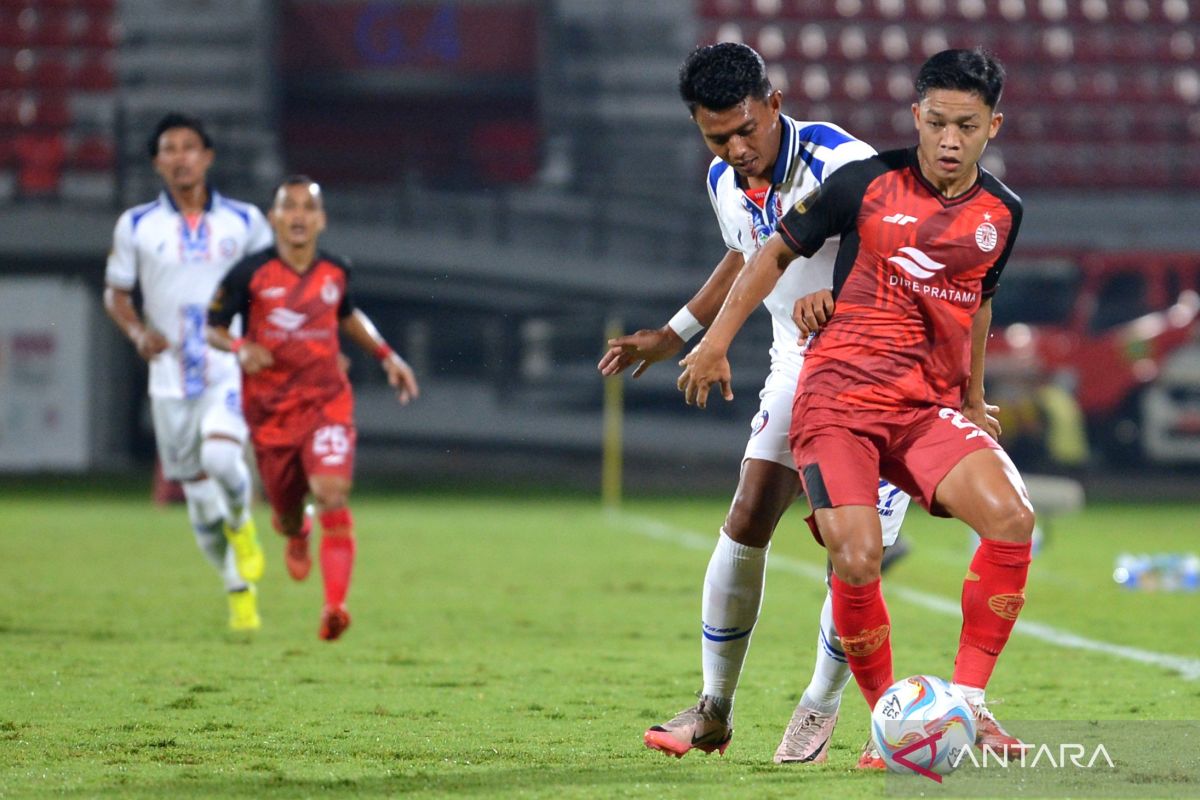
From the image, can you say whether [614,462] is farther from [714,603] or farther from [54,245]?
[714,603]

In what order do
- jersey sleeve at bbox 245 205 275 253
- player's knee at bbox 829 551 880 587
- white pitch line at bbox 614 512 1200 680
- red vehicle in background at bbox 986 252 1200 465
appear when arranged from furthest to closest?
red vehicle in background at bbox 986 252 1200 465 < jersey sleeve at bbox 245 205 275 253 < white pitch line at bbox 614 512 1200 680 < player's knee at bbox 829 551 880 587

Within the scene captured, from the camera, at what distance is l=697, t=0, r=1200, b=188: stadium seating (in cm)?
2283

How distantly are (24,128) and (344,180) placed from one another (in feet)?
Result: 13.1

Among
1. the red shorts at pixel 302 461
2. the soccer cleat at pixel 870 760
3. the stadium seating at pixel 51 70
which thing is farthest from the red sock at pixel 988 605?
the stadium seating at pixel 51 70

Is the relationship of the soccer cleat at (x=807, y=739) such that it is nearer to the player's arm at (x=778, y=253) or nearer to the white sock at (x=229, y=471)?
the player's arm at (x=778, y=253)

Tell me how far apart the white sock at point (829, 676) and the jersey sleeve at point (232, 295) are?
3.45 meters

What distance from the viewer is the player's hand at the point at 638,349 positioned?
14.1 feet

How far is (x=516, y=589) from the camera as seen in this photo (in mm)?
8953

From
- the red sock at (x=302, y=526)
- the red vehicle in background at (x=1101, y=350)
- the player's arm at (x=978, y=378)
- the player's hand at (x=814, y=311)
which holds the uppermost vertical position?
the player's hand at (x=814, y=311)

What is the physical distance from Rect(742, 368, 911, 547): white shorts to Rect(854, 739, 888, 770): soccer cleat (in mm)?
480

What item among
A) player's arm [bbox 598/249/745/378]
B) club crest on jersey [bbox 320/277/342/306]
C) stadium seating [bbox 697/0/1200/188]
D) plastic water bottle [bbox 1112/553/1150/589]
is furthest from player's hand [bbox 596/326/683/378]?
stadium seating [bbox 697/0/1200/188]

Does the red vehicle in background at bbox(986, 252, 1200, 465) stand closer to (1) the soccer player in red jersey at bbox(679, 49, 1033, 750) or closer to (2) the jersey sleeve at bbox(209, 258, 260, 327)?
(2) the jersey sleeve at bbox(209, 258, 260, 327)

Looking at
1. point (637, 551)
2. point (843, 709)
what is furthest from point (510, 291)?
point (843, 709)

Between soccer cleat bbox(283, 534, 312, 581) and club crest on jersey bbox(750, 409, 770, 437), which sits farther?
soccer cleat bbox(283, 534, 312, 581)
